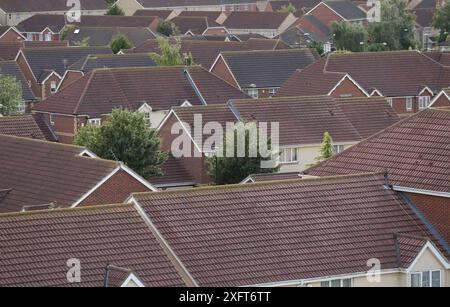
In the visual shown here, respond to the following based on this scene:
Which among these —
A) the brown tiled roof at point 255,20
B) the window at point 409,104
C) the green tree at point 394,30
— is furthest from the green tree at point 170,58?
the brown tiled roof at point 255,20

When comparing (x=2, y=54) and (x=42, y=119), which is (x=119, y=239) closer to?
(x=42, y=119)

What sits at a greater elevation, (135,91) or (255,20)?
(255,20)

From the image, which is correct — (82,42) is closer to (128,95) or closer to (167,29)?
(167,29)

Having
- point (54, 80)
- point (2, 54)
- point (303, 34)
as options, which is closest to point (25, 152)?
point (54, 80)

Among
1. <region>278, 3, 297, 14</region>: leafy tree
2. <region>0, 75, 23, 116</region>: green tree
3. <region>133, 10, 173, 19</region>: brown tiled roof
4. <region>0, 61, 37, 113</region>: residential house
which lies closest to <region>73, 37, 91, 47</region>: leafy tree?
<region>0, 61, 37, 113</region>: residential house

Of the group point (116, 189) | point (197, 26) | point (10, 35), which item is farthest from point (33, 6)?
point (116, 189)

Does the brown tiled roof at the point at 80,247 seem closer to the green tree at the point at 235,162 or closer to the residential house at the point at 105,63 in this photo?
the green tree at the point at 235,162

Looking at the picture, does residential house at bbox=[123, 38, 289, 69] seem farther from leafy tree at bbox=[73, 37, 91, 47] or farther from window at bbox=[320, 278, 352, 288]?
window at bbox=[320, 278, 352, 288]
